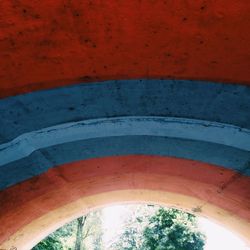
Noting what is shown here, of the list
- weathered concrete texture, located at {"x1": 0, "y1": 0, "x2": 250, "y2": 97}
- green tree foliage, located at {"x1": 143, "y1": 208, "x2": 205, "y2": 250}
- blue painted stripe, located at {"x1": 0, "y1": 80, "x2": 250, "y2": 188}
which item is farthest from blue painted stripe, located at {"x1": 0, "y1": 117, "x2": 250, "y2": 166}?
green tree foliage, located at {"x1": 143, "y1": 208, "x2": 205, "y2": 250}

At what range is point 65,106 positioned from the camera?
3482 millimetres

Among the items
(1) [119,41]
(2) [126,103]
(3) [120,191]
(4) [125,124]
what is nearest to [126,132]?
(4) [125,124]

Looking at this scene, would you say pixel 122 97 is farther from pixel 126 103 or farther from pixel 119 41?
pixel 119 41

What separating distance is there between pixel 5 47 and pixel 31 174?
2342 mm

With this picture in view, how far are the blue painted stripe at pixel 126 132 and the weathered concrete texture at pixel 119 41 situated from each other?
74cm

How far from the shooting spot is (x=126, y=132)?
4.04 m

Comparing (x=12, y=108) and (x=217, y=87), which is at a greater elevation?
(x=217, y=87)

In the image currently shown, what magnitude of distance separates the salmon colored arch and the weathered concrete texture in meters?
1.91

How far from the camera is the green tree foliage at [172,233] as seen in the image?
17469 mm

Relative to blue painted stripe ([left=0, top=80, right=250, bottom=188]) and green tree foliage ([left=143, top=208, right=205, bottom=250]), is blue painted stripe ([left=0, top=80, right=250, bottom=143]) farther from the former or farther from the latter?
green tree foliage ([left=143, top=208, right=205, bottom=250])

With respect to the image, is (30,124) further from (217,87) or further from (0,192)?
(217,87)

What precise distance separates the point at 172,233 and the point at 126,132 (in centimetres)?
1508

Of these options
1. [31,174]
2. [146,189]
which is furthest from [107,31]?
[146,189]

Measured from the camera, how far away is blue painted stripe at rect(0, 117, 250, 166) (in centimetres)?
374
